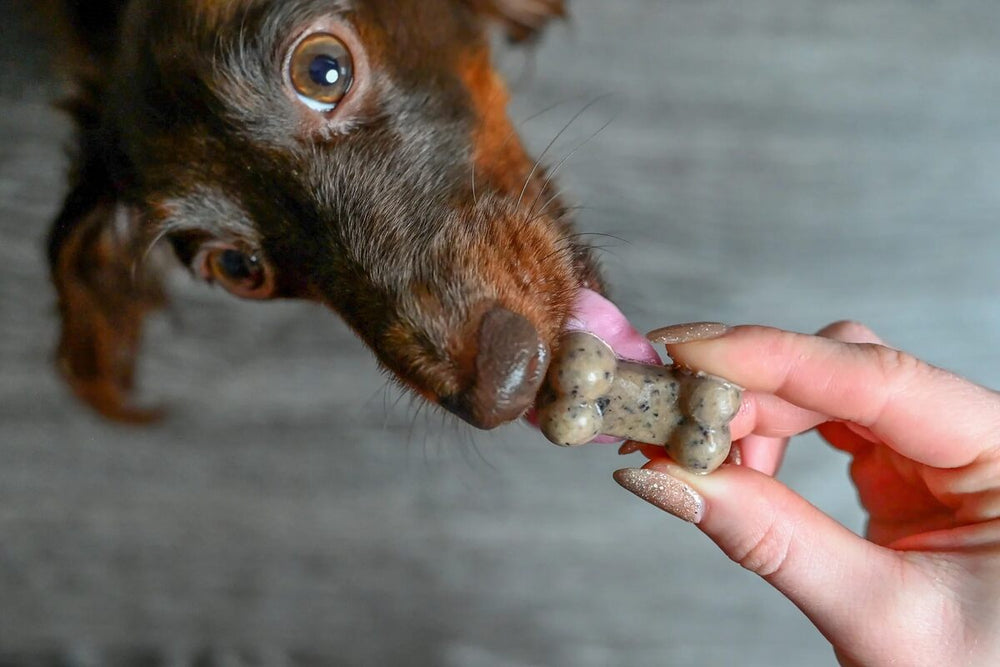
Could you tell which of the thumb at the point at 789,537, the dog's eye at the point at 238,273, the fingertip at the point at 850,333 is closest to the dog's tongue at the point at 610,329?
the thumb at the point at 789,537

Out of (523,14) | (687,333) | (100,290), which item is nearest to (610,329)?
(687,333)

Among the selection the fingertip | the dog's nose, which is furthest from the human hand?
the fingertip

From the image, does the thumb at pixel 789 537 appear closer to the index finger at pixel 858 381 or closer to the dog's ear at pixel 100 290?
the index finger at pixel 858 381

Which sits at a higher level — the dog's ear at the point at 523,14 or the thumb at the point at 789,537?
the dog's ear at the point at 523,14

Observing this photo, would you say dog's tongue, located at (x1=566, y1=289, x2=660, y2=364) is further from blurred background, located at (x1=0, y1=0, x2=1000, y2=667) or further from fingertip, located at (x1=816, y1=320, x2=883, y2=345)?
blurred background, located at (x1=0, y1=0, x2=1000, y2=667)

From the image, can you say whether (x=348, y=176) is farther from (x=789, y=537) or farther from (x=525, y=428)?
(x=525, y=428)
